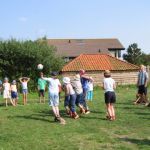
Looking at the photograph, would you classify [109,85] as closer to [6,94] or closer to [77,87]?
[77,87]

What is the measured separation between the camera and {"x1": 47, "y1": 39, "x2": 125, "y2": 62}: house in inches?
2859

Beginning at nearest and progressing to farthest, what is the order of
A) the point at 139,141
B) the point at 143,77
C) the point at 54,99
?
the point at 139,141 < the point at 54,99 < the point at 143,77

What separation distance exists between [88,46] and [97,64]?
100ft

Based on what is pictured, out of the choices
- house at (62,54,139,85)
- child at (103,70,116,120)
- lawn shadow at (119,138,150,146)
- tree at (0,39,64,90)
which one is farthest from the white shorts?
house at (62,54,139,85)

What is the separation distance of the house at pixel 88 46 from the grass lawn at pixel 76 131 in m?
54.2

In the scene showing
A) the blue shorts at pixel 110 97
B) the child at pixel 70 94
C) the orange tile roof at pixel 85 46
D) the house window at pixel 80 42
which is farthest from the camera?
the house window at pixel 80 42

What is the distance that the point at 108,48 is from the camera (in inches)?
2955

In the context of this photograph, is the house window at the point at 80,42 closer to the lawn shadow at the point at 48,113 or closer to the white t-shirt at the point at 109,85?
the lawn shadow at the point at 48,113

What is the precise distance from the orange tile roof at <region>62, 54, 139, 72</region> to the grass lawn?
26.2 m

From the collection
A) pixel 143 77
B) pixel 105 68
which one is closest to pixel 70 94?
pixel 143 77

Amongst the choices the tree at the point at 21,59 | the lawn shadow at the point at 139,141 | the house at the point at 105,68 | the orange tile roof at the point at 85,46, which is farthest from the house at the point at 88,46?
the lawn shadow at the point at 139,141

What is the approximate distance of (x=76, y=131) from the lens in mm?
12984

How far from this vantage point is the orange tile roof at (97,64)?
44.2 meters

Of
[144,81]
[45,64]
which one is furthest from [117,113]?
[45,64]
